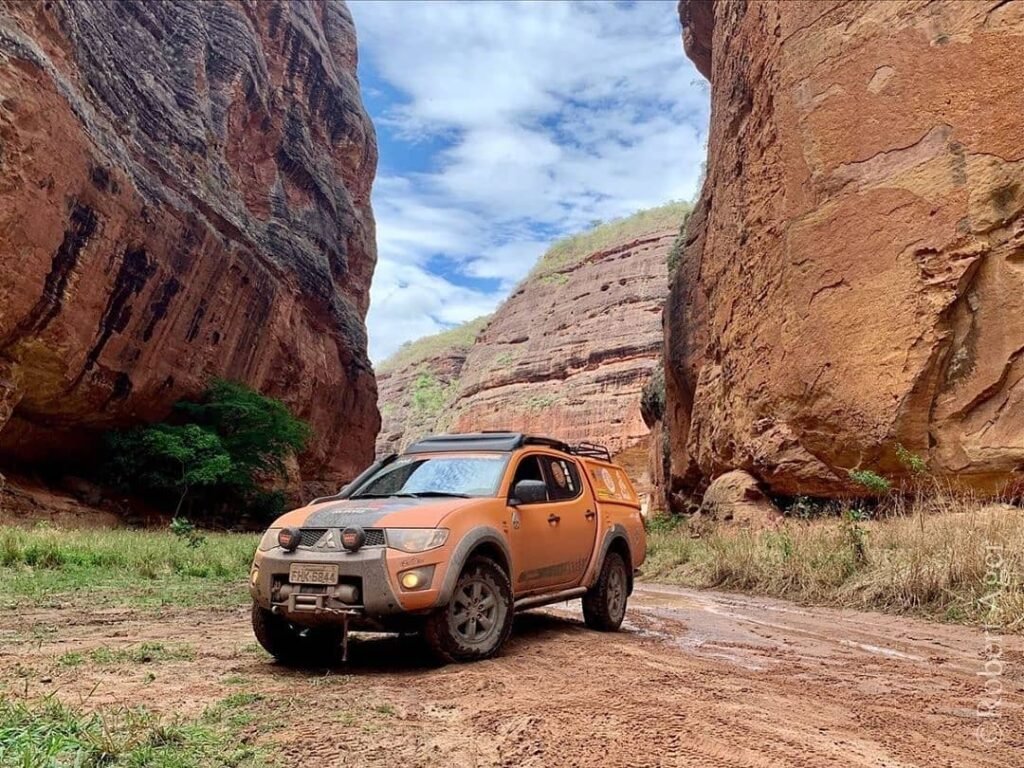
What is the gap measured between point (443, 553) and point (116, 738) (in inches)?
90.3

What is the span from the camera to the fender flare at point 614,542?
675 cm

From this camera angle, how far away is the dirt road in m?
3.02

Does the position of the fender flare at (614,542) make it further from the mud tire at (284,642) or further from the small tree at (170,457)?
the small tree at (170,457)

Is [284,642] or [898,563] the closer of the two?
[284,642]

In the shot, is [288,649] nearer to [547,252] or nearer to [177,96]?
[177,96]

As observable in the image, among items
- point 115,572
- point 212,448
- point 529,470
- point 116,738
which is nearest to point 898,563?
point 529,470

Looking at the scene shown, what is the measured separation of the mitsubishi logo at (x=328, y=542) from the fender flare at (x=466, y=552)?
31.9 inches

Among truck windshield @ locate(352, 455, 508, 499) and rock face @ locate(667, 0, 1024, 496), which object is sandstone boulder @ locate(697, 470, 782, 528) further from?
truck windshield @ locate(352, 455, 508, 499)

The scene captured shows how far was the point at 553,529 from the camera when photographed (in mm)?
6195

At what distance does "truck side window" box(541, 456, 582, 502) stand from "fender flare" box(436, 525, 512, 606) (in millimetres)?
1097

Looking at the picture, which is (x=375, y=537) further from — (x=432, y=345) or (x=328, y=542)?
(x=432, y=345)

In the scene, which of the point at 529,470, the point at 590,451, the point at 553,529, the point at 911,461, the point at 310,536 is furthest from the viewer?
the point at 911,461

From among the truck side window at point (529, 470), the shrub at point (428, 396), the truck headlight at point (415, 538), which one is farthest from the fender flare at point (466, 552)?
the shrub at point (428, 396)

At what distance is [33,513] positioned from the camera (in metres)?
19.7
